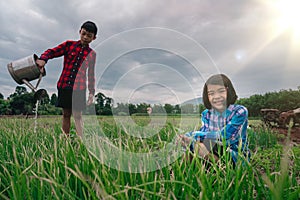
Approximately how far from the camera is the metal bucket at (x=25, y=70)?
395cm

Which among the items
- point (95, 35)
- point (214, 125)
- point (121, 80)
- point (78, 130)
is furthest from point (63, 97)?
point (214, 125)

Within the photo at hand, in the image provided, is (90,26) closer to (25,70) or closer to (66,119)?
(25,70)

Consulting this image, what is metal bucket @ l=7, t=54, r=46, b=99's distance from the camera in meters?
3.95

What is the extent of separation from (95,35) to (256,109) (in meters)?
8.86

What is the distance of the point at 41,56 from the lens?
13.2ft

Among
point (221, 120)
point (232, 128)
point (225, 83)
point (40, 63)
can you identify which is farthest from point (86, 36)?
point (232, 128)

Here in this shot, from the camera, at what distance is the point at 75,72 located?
13.3 feet

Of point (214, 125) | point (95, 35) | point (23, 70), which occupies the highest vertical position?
point (95, 35)

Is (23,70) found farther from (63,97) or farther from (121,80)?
(121,80)

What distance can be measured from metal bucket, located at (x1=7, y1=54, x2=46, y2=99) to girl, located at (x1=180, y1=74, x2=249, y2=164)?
276 centimetres

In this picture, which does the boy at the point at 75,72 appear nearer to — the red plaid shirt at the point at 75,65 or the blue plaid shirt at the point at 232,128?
the red plaid shirt at the point at 75,65

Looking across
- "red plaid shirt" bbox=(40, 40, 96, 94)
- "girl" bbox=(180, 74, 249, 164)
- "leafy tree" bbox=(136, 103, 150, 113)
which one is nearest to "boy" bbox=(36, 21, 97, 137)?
"red plaid shirt" bbox=(40, 40, 96, 94)

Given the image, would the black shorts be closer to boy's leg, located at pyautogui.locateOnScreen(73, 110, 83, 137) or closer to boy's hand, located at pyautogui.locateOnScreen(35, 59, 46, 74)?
boy's leg, located at pyautogui.locateOnScreen(73, 110, 83, 137)

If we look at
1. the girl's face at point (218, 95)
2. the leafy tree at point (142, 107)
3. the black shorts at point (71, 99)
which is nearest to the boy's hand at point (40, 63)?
the black shorts at point (71, 99)
